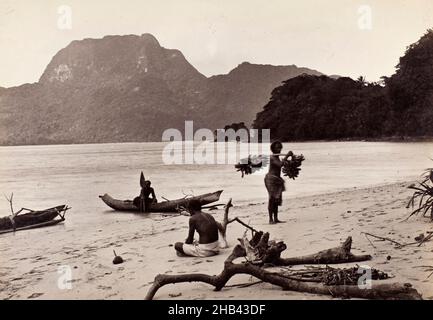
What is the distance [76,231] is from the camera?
12641 millimetres

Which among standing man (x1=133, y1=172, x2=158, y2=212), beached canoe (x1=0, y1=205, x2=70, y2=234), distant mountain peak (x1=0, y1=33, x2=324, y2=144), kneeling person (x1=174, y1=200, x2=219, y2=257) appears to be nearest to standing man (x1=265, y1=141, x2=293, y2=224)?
kneeling person (x1=174, y1=200, x2=219, y2=257)

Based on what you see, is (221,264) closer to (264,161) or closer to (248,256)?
(248,256)

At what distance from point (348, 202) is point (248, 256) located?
7.42m

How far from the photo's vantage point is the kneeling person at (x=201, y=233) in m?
7.15

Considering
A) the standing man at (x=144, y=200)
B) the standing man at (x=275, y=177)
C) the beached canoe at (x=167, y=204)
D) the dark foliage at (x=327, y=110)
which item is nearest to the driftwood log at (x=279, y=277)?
the standing man at (x=275, y=177)

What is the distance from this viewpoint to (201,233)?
724cm

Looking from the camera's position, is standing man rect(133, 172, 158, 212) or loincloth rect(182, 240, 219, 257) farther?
standing man rect(133, 172, 158, 212)

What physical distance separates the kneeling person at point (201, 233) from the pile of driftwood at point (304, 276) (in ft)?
4.33

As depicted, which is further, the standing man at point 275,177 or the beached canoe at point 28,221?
the beached canoe at point 28,221

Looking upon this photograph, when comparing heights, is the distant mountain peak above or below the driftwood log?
above

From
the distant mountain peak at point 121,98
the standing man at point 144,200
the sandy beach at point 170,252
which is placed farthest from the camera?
the distant mountain peak at point 121,98

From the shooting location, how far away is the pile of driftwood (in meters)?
4.88

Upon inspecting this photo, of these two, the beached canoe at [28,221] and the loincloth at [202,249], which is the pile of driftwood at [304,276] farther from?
the beached canoe at [28,221]

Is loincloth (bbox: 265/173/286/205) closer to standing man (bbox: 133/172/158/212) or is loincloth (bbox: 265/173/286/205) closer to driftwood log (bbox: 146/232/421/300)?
driftwood log (bbox: 146/232/421/300)
